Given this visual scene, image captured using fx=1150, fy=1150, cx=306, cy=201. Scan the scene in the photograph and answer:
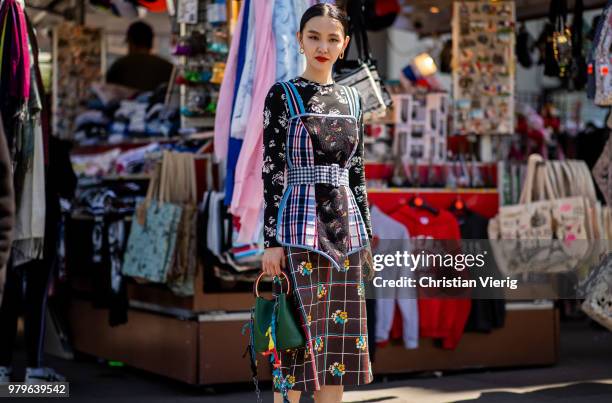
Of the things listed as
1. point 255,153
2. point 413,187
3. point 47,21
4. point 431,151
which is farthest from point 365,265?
point 47,21

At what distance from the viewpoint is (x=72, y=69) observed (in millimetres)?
10656

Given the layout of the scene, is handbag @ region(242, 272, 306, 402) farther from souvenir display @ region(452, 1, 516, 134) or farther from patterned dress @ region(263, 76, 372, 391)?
souvenir display @ region(452, 1, 516, 134)

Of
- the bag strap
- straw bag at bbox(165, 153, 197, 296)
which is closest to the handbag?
the bag strap

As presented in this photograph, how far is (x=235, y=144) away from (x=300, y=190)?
1.31m

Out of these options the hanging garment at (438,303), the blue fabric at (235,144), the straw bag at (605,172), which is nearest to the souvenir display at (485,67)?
the hanging garment at (438,303)

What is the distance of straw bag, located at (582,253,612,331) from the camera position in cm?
604

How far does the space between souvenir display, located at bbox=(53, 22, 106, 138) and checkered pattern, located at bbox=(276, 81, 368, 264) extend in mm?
6058

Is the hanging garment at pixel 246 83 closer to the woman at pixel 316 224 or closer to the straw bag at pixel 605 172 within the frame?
the woman at pixel 316 224

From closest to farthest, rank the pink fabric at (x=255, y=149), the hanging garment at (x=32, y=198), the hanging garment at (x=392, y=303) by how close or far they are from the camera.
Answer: the pink fabric at (x=255, y=149) < the hanging garment at (x=32, y=198) < the hanging garment at (x=392, y=303)

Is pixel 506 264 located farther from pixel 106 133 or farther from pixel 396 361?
pixel 106 133

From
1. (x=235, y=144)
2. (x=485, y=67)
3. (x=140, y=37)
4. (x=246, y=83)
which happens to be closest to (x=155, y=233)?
(x=235, y=144)

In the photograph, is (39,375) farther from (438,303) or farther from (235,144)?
(438,303)

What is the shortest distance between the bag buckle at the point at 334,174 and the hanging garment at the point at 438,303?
118 inches

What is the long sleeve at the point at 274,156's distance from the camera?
4629mm
